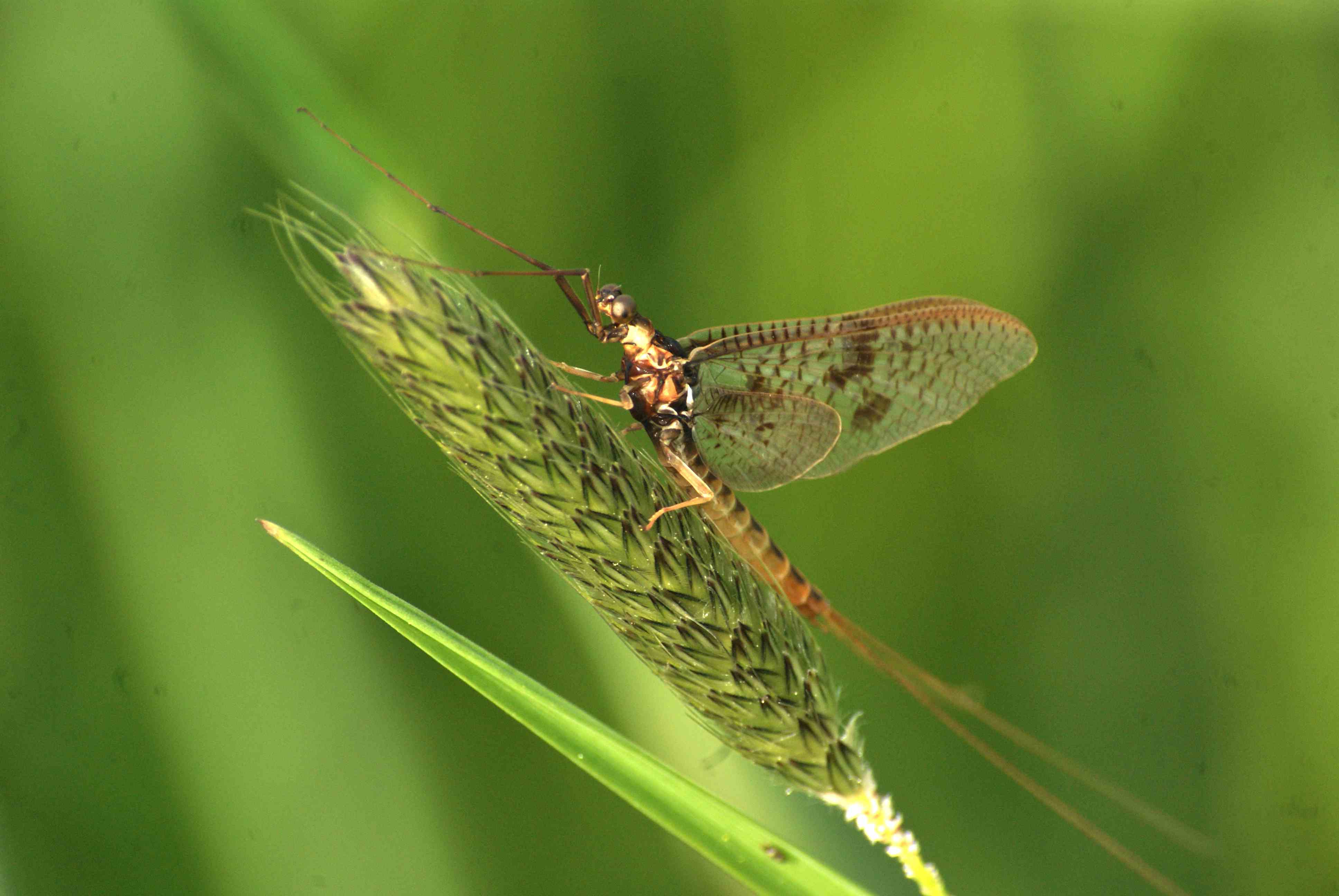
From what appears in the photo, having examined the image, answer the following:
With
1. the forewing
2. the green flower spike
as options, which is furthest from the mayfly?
the green flower spike

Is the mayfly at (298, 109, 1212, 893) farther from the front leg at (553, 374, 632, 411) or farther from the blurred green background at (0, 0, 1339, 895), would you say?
the blurred green background at (0, 0, 1339, 895)

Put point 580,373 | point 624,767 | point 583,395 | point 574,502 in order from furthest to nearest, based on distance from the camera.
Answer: point 580,373 < point 583,395 < point 574,502 < point 624,767

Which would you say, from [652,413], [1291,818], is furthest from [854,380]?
[1291,818]

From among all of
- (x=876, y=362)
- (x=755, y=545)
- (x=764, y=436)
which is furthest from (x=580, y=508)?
(x=876, y=362)

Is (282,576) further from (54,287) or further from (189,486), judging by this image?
(54,287)

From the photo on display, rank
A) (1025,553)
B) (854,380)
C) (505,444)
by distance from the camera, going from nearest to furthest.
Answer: (505,444), (854,380), (1025,553)

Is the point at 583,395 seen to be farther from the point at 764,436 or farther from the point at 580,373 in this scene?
the point at 764,436

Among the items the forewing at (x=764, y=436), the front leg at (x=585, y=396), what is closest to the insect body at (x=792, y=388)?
the forewing at (x=764, y=436)
